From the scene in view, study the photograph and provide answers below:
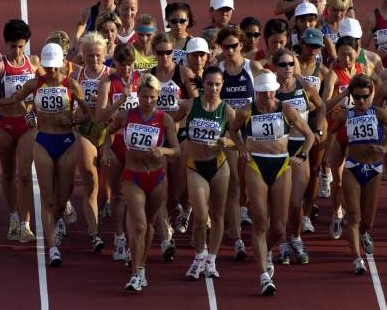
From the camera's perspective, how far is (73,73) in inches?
830

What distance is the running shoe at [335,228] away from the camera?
21609 millimetres

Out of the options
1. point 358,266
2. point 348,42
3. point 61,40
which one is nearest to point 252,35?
point 348,42

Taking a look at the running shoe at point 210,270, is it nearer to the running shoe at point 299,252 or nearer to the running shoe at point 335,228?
the running shoe at point 299,252

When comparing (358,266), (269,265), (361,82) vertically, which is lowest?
(358,266)

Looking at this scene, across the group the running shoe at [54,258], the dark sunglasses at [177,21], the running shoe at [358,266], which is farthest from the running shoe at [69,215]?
the running shoe at [358,266]

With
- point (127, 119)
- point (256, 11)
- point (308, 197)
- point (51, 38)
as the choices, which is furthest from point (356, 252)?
point (256, 11)

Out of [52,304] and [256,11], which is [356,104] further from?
[256,11]

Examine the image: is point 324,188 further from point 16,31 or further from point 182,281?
point 16,31

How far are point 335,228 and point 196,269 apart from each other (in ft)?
6.78

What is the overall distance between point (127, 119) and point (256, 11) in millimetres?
9997

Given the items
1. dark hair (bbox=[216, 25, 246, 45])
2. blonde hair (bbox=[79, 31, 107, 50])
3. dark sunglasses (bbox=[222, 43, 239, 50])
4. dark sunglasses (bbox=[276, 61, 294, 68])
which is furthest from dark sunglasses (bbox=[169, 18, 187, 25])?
dark sunglasses (bbox=[276, 61, 294, 68])

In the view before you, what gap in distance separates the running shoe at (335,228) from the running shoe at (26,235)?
3181 millimetres

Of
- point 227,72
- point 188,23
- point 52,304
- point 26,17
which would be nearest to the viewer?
point 52,304

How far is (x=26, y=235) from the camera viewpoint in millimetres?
21516
